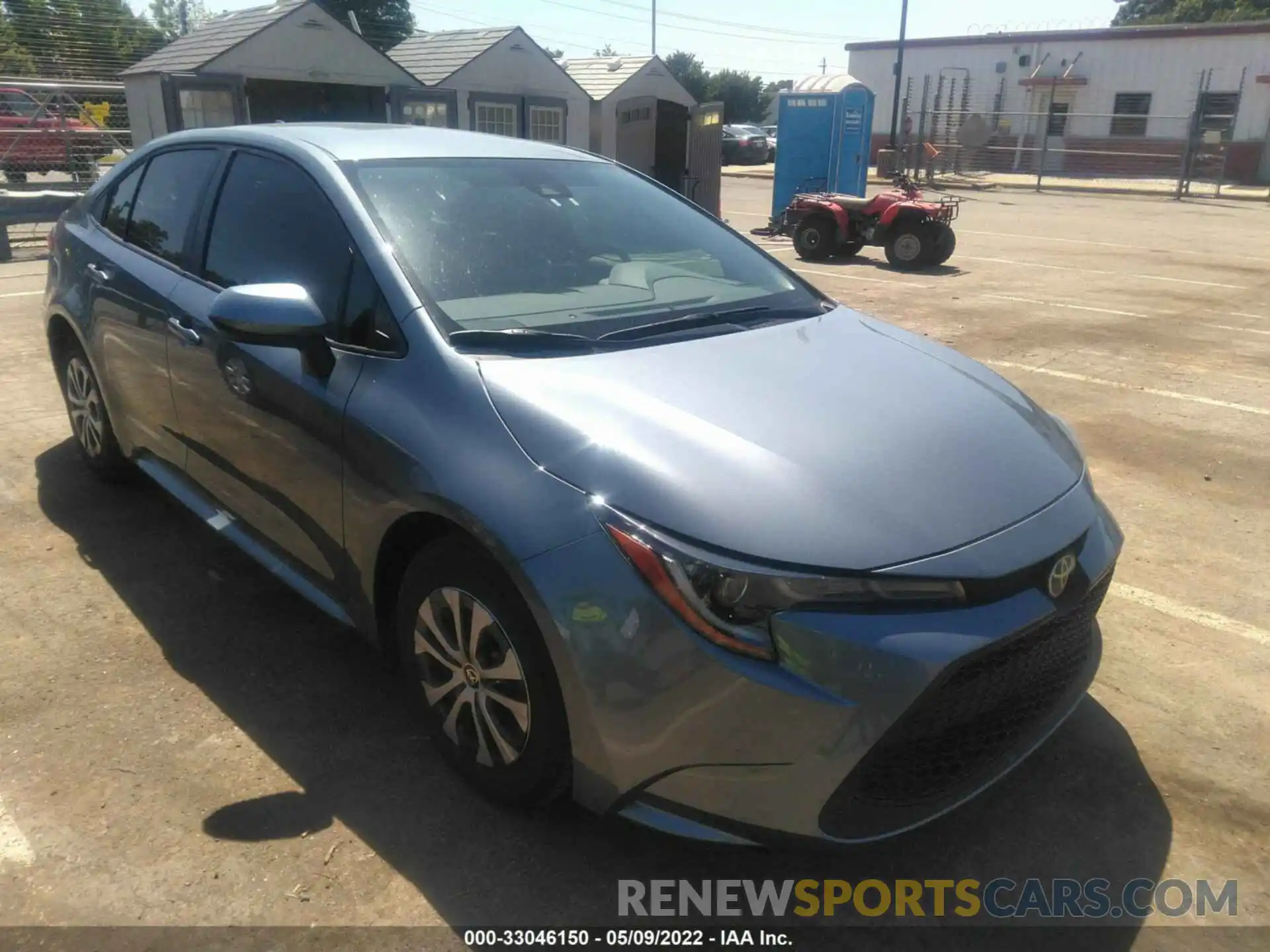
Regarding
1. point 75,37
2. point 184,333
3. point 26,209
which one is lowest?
point 26,209

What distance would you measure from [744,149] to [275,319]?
128ft

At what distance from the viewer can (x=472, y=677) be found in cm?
243

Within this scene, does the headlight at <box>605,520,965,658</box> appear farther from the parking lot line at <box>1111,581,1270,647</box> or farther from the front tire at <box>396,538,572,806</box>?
the parking lot line at <box>1111,581,1270,647</box>

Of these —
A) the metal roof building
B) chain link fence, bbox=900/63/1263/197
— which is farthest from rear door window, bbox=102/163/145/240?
chain link fence, bbox=900/63/1263/197

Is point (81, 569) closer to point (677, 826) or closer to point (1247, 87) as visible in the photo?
point (677, 826)

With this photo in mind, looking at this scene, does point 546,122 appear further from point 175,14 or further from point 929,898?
point 175,14

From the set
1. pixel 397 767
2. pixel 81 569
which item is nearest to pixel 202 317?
pixel 81 569

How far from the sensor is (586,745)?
214cm

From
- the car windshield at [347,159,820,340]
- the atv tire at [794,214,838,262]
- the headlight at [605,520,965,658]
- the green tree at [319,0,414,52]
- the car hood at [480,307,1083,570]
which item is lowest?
the atv tire at [794,214,838,262]

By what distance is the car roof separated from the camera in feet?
10.4

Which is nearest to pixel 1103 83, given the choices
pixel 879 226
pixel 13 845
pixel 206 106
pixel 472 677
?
pixel 879 226

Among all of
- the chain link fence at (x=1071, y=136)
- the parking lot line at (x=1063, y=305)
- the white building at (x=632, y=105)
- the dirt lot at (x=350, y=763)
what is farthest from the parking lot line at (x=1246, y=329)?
the chain link fence at (x=1071, y=136)

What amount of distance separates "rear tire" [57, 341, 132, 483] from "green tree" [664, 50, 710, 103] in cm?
5363

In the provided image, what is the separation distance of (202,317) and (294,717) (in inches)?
53.7
